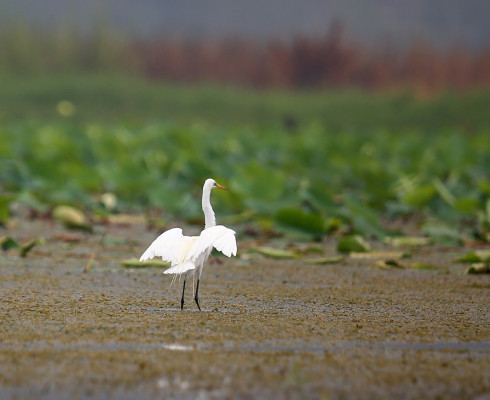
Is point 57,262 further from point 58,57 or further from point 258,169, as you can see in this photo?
point 58,57

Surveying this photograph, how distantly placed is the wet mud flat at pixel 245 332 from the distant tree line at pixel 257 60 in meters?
11.3

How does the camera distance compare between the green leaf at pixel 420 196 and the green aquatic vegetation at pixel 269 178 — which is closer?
the green aquatic vegetation at pixel 269 178

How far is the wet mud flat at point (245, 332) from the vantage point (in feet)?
7.34

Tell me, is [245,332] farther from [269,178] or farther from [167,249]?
[269,178]

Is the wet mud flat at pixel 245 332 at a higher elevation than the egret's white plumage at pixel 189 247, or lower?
lower

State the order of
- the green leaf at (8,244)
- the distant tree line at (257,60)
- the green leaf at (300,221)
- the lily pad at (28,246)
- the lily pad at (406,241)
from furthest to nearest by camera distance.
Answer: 1. the distant tree line at (257,60)
2. the lily pad at (406,241)
3. the green leaf at (300,221)
4. the green leaf at (8,244)
5. the lily pad at (28,246)

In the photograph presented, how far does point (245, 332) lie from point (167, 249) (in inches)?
14.8

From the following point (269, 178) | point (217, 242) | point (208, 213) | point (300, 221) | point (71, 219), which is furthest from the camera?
point (269, 178)

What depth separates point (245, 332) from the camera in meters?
2.79

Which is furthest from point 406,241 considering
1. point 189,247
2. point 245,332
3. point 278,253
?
point 245,332

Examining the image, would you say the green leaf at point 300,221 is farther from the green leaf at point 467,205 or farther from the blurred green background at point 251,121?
the green leaf at point 467,205

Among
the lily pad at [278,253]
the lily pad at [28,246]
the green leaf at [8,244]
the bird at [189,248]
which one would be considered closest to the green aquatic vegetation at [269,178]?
the lily pad at [278,253]

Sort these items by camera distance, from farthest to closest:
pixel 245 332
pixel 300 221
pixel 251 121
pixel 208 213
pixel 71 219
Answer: pixel 251 121 < pixel 71 219 < pixel 300 221 < pixel 208 213 < pixel 245 332

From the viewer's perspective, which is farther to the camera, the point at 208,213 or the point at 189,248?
the point at 208,213
